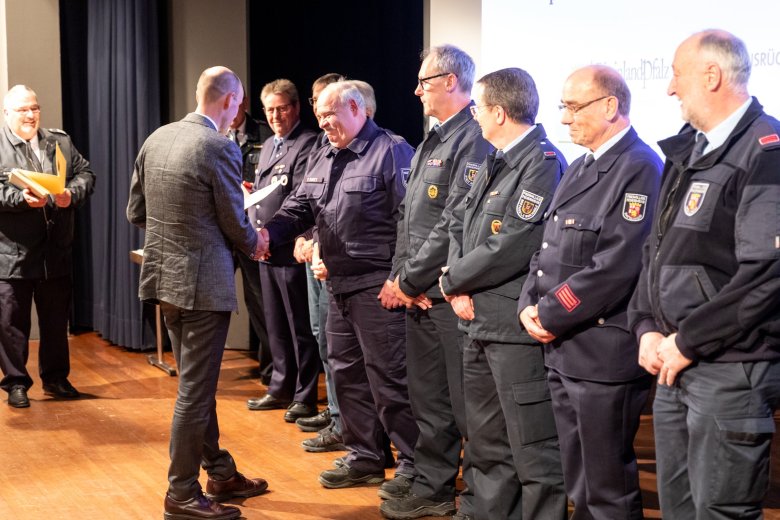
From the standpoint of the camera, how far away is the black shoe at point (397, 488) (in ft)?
12.8

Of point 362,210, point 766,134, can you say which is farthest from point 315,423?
point 766,134

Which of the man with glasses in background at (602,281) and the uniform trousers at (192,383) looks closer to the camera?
the man with glasses in background at (602,281)

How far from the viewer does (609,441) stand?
292 centimetres

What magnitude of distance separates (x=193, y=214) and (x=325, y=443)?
1535 millimetres

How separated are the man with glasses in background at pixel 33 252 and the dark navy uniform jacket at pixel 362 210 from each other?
6.54 ft

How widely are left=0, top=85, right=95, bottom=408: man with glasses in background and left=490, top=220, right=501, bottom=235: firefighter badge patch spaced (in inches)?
117

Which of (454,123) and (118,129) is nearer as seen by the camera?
(454,123)

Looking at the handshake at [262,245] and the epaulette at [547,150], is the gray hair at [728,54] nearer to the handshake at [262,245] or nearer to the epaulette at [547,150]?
the epaulette at [547,150]

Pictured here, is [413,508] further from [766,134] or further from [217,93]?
[766,134]

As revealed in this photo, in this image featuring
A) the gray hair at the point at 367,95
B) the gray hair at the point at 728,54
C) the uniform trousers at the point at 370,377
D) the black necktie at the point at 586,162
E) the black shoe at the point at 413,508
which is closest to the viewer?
the gray hair at the point at 728,54

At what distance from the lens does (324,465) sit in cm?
442

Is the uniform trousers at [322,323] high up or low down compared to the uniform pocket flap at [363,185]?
down

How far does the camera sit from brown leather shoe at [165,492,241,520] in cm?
366

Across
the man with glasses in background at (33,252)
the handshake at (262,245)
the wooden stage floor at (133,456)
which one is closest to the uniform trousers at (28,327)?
the man with glasses in background at (33,252)
